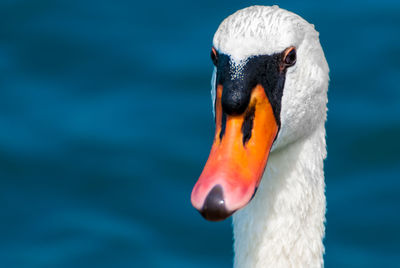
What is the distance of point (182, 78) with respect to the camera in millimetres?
7383

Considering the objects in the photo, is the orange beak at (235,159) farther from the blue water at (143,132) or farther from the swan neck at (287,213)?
the blue water at (143,132)

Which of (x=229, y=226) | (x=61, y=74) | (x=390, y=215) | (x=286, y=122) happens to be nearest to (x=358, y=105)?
(x=390, y=215)

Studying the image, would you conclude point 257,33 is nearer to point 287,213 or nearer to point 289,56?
point 289,56

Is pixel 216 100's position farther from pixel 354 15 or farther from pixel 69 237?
pixel 354 15

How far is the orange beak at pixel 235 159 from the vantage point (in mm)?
3637

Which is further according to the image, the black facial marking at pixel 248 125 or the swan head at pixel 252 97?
the black facial marking at pixel 248 125

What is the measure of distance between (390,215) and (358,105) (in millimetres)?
1021

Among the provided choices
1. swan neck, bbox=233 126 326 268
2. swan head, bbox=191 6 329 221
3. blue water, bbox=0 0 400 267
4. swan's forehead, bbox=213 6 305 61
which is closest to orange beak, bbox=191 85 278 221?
swan head, bbox=191 6 329 221

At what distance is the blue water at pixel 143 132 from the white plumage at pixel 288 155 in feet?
6.15

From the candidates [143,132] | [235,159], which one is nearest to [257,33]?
[235,159]

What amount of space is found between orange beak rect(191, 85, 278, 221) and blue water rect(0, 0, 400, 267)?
2.69 metres

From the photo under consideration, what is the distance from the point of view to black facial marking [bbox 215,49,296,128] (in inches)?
153

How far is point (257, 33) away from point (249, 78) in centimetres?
22

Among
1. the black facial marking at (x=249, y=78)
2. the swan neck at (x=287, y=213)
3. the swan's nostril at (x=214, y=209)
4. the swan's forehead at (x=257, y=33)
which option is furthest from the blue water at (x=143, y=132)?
the swan's nostril at (x=214, y=209)
